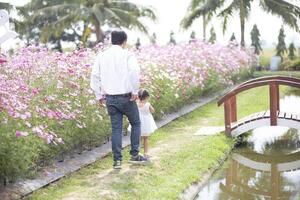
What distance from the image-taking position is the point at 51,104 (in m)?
7.09

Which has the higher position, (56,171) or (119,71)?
(119,71)

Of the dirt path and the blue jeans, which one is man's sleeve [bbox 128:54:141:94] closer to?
the blue jeans

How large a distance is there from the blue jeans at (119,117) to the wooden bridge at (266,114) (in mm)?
2736

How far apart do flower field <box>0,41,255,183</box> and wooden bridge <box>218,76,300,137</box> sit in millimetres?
1701

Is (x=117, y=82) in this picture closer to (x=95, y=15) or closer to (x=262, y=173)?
(x=262, y=173)

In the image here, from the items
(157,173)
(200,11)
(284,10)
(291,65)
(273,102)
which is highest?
(200,11)

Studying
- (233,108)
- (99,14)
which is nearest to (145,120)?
(233,108)

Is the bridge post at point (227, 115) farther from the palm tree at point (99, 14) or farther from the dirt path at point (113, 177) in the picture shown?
the palm tree at point (99, 14)

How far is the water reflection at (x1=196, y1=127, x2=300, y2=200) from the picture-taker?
6744 millimetres

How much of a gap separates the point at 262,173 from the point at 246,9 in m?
21.8

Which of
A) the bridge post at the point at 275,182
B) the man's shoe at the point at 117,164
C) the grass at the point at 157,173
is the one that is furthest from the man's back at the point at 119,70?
the bridge post at the point at 275,182

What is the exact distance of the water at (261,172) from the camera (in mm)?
6738

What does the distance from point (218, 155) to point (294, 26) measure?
21.7 meters

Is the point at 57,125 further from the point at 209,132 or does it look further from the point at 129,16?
the point at 129,16
